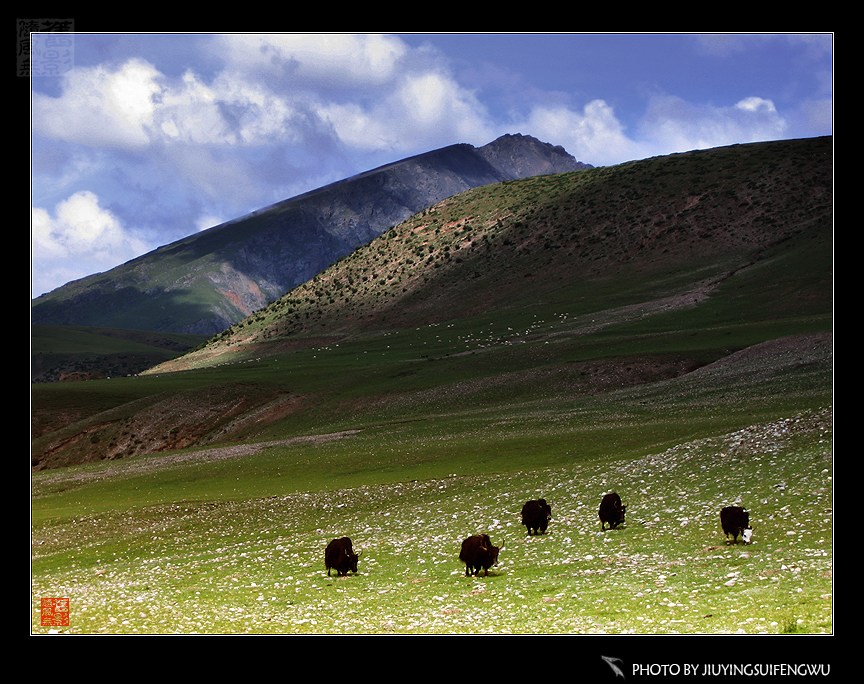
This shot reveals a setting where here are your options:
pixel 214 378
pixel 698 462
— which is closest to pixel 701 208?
pixel 214 378

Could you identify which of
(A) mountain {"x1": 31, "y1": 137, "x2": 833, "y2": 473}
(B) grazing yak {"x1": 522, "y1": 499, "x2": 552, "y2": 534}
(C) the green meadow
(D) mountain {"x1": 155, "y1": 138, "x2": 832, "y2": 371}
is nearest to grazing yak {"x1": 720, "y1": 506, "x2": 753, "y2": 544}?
(C) the green meadow

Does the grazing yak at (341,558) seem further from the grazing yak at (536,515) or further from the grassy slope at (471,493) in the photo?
the grazing yak at (536,515)

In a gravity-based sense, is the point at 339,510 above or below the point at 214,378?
below

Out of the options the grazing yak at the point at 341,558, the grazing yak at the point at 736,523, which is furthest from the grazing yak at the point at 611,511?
the grazing yak at the point at 341,558

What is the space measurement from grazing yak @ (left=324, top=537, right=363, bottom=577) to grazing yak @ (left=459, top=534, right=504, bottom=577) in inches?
124

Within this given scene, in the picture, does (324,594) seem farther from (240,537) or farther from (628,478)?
(628,478)

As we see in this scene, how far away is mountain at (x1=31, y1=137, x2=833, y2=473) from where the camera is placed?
62844 millimetres

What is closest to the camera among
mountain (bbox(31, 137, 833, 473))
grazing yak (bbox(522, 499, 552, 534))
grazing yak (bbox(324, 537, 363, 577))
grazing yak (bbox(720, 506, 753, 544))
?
grazing yak (bbox(720, 506, 753, 544))

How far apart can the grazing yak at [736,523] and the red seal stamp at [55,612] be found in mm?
14810

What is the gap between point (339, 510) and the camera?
37375 mm

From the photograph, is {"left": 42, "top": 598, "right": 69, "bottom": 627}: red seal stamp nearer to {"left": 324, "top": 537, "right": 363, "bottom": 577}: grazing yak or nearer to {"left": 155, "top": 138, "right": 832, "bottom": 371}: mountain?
{"left": 324, "top": 537, "right": 363, "bottom": 577}: grazing yak

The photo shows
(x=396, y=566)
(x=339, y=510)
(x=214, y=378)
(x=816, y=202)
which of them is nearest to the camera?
(x=396, y=566)

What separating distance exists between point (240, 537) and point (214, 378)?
74302mm

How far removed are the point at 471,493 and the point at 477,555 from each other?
15.9 meters
